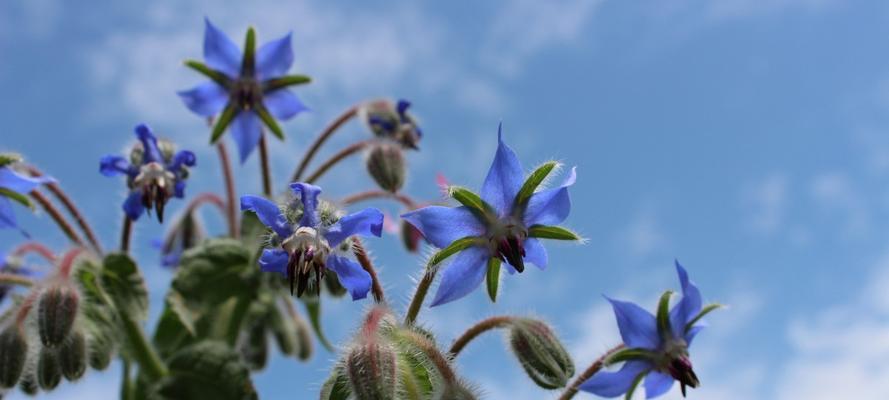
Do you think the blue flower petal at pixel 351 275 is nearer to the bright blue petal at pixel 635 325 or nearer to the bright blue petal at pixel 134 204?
the bright blue petal at pixel 635 325

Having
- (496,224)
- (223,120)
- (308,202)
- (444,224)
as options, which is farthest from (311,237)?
(223,120)

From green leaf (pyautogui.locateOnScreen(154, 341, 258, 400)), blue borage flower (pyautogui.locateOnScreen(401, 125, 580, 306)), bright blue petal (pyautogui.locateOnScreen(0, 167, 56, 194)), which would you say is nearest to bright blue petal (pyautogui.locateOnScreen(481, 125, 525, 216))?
blue borage flower (pyautogui.locateOnScreen(401, 125, 580, 306))

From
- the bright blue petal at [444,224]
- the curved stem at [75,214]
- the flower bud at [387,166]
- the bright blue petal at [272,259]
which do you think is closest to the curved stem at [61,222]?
the curved stem at [75,214]

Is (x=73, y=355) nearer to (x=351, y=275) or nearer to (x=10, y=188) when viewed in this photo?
(x=10, y=188)

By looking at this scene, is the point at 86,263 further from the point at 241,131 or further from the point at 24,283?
the point at 241,131

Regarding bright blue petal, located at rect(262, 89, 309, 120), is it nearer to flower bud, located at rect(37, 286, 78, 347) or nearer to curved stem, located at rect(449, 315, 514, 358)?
flower bud, located at rect(37, 286, 78, 347)

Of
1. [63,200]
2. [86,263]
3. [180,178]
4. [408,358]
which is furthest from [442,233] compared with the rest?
[63,200]

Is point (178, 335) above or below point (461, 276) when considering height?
above
